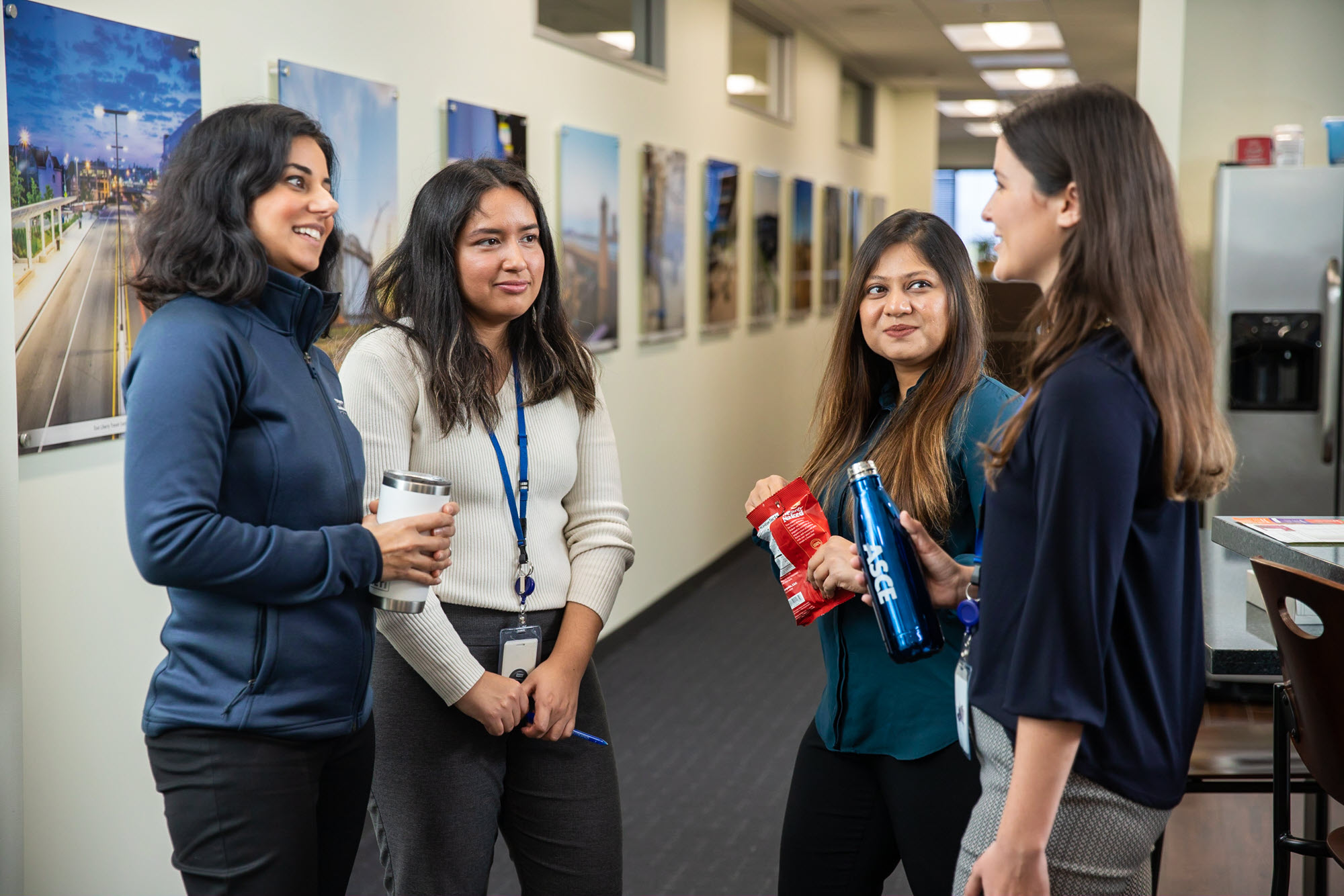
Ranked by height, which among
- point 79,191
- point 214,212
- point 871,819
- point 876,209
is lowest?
point 871,819

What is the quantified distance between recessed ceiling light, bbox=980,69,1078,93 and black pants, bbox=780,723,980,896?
818 cm

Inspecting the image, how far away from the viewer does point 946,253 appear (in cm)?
175

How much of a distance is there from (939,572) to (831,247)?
23.7ft

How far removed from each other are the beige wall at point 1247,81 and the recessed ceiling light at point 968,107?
529cm

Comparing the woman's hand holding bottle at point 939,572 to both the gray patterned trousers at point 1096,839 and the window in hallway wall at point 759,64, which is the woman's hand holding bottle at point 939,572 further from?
the window in hallway wall at point 759,64

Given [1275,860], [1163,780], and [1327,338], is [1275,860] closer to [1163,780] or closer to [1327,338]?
[1163,780]

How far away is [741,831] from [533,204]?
198 centimetres

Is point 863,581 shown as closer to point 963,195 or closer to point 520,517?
point 520,517

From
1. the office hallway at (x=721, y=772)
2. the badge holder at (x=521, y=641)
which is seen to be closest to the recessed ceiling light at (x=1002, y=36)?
the office hallway at (x=721, y=772)

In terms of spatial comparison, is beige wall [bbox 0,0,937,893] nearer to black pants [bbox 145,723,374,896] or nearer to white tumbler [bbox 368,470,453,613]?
black pants [bbox 145,723,374,896]

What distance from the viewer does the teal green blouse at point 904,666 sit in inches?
63.1

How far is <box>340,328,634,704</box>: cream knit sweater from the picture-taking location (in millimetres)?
1663

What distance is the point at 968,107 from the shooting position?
11.4 meters

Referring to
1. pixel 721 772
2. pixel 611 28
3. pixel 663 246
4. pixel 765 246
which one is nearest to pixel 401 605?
pixel 721 772
